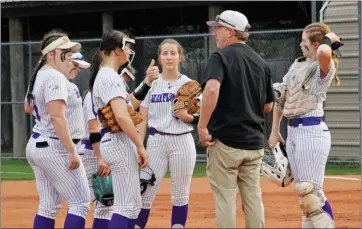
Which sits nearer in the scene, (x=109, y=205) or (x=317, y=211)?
(x=317, y=211)

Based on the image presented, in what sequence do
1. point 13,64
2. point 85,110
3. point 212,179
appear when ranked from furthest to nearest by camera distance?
1. point 13,64
2. point 85,110
3. point 212,179

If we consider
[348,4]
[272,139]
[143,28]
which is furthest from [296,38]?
[272,139]

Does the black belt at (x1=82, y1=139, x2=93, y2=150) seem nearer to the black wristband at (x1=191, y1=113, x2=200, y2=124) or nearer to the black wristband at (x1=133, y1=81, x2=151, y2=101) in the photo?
the black wristband at (x1=133, y1=81, x2=151, y2=101)

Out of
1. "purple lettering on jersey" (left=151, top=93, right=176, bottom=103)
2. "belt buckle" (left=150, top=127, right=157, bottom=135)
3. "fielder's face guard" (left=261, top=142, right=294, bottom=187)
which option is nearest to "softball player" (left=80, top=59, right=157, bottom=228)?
"purple lettering on jersey" (left=151, top=93, right=176, bottom=103)

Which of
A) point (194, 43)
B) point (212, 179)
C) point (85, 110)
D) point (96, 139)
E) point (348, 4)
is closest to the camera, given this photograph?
point (212, 179)

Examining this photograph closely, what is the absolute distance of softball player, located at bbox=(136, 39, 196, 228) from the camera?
7.96m

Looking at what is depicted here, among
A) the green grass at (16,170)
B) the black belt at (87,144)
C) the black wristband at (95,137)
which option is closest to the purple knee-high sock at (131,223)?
the black wristband at (95,137)

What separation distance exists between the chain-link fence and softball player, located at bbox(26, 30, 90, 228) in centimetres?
911

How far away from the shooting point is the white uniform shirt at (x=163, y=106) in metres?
8.00

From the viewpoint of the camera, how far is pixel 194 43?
18281 mm

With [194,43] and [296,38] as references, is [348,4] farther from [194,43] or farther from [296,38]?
[194,43]

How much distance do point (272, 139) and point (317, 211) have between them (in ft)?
3.48

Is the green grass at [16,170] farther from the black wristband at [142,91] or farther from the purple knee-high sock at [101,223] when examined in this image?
the purple knee-high sock at [101,223]

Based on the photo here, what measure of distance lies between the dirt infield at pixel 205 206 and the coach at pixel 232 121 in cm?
220
